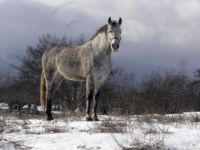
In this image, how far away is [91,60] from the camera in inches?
498

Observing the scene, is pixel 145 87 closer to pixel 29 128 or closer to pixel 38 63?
pixel 38 63

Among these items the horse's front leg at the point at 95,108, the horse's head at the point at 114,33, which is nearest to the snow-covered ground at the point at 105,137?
the horse's front leg at the point at 95,108

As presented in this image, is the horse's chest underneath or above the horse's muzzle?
underneath

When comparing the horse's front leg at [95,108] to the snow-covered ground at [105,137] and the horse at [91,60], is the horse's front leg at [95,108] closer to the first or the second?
the horse at [91,60]

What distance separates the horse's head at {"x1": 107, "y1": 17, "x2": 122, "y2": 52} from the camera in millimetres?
12102

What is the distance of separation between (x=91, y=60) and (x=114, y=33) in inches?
41.6

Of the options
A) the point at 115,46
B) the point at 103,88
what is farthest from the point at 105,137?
the point at 103,88

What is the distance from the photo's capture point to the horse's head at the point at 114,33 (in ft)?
39.7

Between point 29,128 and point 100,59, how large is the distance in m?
3.39

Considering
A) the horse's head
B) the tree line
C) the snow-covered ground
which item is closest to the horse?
the horse's head

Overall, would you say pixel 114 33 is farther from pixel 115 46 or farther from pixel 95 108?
pixel 95 108

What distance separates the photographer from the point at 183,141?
295 inches

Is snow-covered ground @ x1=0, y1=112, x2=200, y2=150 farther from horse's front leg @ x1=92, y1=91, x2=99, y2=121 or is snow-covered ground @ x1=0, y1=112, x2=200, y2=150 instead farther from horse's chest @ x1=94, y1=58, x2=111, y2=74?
horse's chest @ x1=94, y1=58, x2=111, y2=74

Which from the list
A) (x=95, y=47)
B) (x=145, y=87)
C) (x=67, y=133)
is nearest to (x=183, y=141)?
(x=67, y=133)
